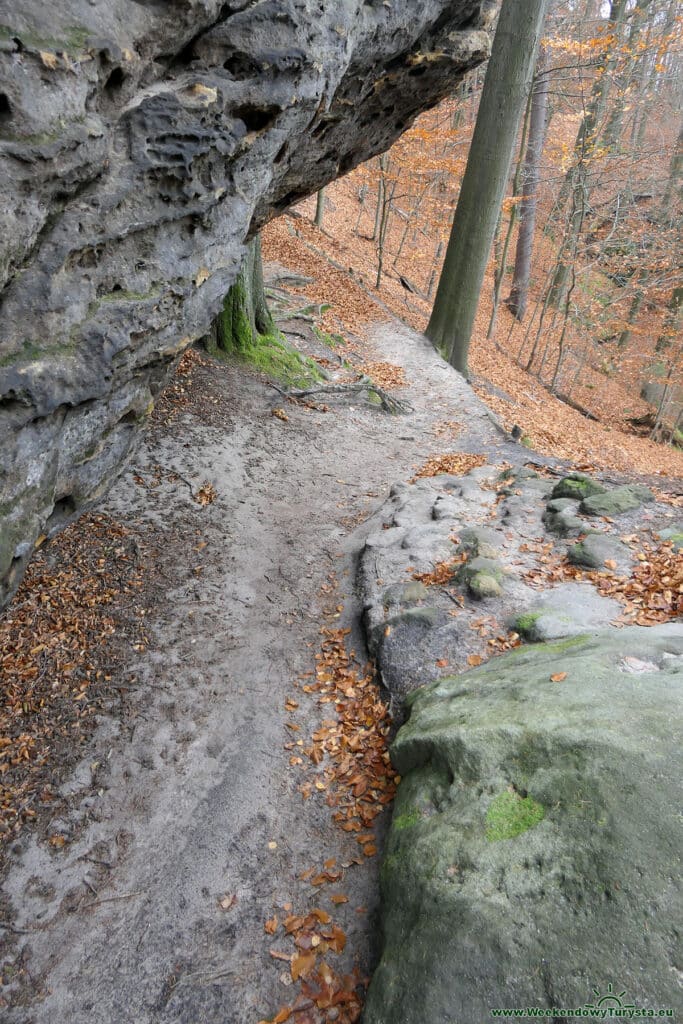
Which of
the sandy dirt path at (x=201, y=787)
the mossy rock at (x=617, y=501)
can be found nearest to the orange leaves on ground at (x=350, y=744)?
the sandy dirt path at (x=201, y=787)

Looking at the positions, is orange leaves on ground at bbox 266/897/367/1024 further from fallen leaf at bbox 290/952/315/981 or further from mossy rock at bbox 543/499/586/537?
mossy rock at bbox 543/499/586/537

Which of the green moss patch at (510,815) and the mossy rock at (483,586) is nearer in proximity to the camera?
the green moss patch at (510,815)

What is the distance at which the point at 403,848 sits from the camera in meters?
3.59

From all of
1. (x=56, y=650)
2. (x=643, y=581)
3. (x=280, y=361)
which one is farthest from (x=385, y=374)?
(x=56, y=650)

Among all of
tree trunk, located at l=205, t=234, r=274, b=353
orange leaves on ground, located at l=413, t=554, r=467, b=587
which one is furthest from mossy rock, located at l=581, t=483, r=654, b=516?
tree trunk, located at l=205, t=234, r=274, b=353

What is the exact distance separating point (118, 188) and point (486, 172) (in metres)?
11.2

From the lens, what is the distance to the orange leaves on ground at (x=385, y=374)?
12833 mm

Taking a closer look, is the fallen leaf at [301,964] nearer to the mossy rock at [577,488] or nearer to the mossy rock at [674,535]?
the mossy rock at [674,535]

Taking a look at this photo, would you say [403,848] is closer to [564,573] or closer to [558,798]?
[558,798]

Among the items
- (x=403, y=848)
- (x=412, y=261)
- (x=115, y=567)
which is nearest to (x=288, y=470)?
(x=115, y=567)

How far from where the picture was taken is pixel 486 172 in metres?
12.6

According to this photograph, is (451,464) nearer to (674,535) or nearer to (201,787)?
(674,535)

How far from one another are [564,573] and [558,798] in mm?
3050

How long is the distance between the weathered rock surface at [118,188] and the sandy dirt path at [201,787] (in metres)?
2.00
